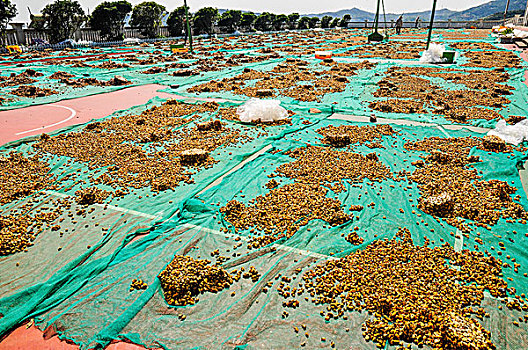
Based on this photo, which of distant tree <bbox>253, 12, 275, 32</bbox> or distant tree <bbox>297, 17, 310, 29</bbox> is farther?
distant tree <bbox>297, 17, 310, 29</bbox>

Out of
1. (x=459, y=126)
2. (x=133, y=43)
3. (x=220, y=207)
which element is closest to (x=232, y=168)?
(x=220, y=207)

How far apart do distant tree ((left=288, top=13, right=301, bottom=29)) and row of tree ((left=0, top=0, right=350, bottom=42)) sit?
556 cm

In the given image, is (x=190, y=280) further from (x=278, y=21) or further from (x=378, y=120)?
(x=278, y=21)

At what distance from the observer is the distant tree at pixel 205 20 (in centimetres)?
4647

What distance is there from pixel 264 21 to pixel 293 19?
8.53 meters

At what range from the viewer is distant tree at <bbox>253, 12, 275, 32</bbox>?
191 feet

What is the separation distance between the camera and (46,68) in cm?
1964

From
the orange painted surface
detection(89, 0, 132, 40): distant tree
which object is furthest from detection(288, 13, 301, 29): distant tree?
the orange painted surface

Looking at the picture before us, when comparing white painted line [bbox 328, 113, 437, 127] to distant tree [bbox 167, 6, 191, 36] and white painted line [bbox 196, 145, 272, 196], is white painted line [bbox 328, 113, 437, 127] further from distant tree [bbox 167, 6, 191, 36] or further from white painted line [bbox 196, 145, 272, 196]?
distant tree [bbox 167, 6, 191, 36]

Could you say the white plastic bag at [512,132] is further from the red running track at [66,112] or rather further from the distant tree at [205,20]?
the distant tree at [205,20]

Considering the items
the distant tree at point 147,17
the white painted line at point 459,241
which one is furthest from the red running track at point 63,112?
the distant tree at point 147,17

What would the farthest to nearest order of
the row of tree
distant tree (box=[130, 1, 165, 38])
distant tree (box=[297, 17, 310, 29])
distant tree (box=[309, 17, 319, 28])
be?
distant tree (box=[309, 17, 319, 28]) → distant tree (box=[297, 17, 310, 29]) → distant tree (box=[130, 1, 165, 38]) → the row of tree

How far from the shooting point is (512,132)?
7.71 m

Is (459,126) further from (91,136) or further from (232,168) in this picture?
(91,136)
